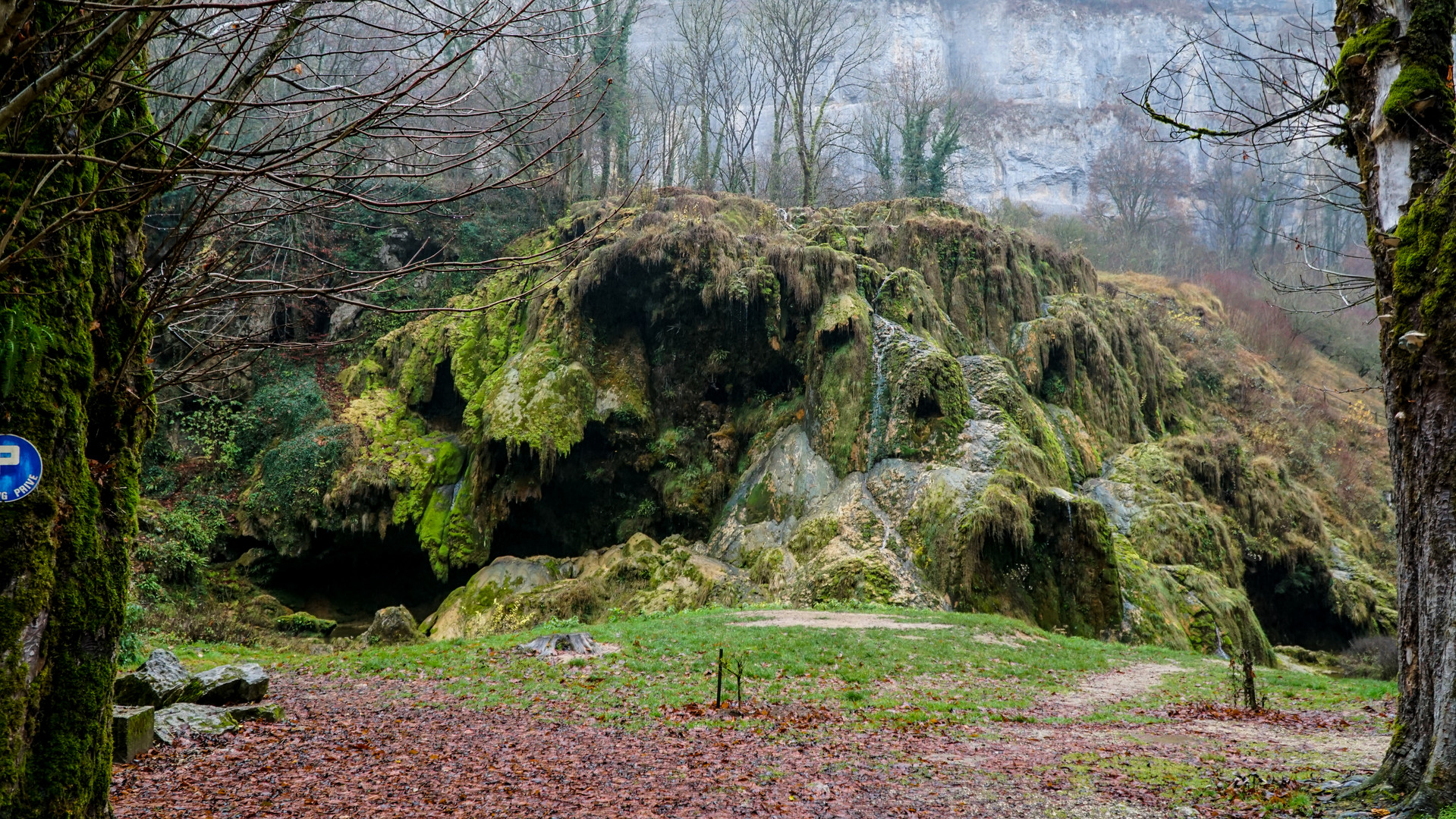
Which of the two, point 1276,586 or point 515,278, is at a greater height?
point 515,278

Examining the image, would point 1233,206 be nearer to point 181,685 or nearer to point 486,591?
point 486,591

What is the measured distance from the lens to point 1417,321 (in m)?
4.43

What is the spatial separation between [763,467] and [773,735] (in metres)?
12.8

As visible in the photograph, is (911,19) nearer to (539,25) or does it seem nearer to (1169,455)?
(1169,455)

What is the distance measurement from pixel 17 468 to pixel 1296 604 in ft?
83.3

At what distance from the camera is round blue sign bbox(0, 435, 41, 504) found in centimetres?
292

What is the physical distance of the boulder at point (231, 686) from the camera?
22.8ft

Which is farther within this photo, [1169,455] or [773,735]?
[1169,455]

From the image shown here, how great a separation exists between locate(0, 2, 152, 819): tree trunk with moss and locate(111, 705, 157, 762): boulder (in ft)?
8.08

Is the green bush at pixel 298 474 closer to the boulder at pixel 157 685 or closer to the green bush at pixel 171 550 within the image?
the green bush at pixel 171 550

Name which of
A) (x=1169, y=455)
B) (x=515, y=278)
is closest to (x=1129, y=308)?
(x=1169, y=455)

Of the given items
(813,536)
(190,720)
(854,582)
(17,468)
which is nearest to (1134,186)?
(813,536)

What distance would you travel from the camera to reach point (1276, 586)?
20.2 metres

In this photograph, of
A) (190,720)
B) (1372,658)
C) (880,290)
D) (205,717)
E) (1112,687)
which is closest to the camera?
(190,720)
